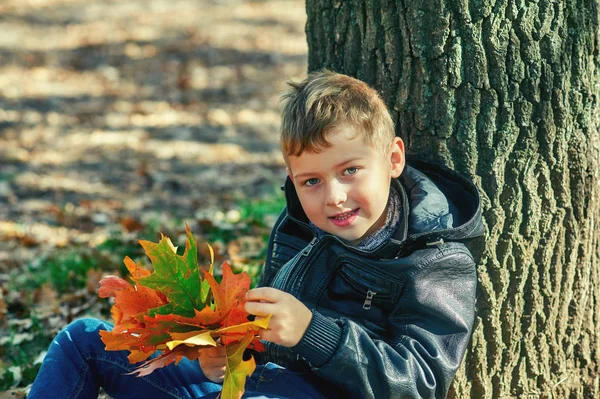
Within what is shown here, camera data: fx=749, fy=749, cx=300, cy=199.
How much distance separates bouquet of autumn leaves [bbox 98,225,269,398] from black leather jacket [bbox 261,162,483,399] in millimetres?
222

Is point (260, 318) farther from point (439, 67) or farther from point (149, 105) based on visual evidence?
point (149, 105)

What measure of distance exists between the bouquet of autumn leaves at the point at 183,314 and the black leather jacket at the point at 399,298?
8.7 inches

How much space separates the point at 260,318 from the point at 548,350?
1.38 meters

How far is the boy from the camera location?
237cm

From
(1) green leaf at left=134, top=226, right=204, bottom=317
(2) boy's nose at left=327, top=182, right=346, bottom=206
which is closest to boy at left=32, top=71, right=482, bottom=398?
(2) boy's nose at left=327, top=182, right=346, bottom=206

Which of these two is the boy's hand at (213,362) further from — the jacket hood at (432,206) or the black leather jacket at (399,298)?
the jacket hood at (432,206)

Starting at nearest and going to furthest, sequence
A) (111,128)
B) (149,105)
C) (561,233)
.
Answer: (561,233), (111,128), (149,105)

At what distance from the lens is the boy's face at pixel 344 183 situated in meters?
2.53

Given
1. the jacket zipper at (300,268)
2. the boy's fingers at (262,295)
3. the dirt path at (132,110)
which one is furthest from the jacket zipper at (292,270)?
the dirt path at (132,110)

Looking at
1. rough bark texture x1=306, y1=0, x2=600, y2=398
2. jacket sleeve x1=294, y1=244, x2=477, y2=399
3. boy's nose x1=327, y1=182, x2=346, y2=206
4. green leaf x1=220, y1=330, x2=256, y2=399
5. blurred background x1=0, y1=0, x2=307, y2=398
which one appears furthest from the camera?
blurred background x1=0, y1=0, x2=307, y2=398

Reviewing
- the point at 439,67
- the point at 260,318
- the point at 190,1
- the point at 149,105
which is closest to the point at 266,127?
the point at 149,105

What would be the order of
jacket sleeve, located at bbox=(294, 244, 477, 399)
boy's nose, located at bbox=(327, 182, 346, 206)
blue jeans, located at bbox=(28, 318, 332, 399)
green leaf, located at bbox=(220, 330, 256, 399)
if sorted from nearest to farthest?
green leaf, located at bbox=(220, 330, 256, 399)
jacket sleeve, located at bbox=(294, 244, 477, 399)
boy's nose, located at bbox=(327, 182, 346, 206)
blue jeans, located at bbox=(28, 318, 332, 399)

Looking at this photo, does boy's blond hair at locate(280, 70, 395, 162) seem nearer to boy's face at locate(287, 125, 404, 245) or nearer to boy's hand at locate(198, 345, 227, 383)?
boy's face at locate(287, 125, 404, 245)

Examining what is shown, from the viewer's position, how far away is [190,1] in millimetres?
12914
